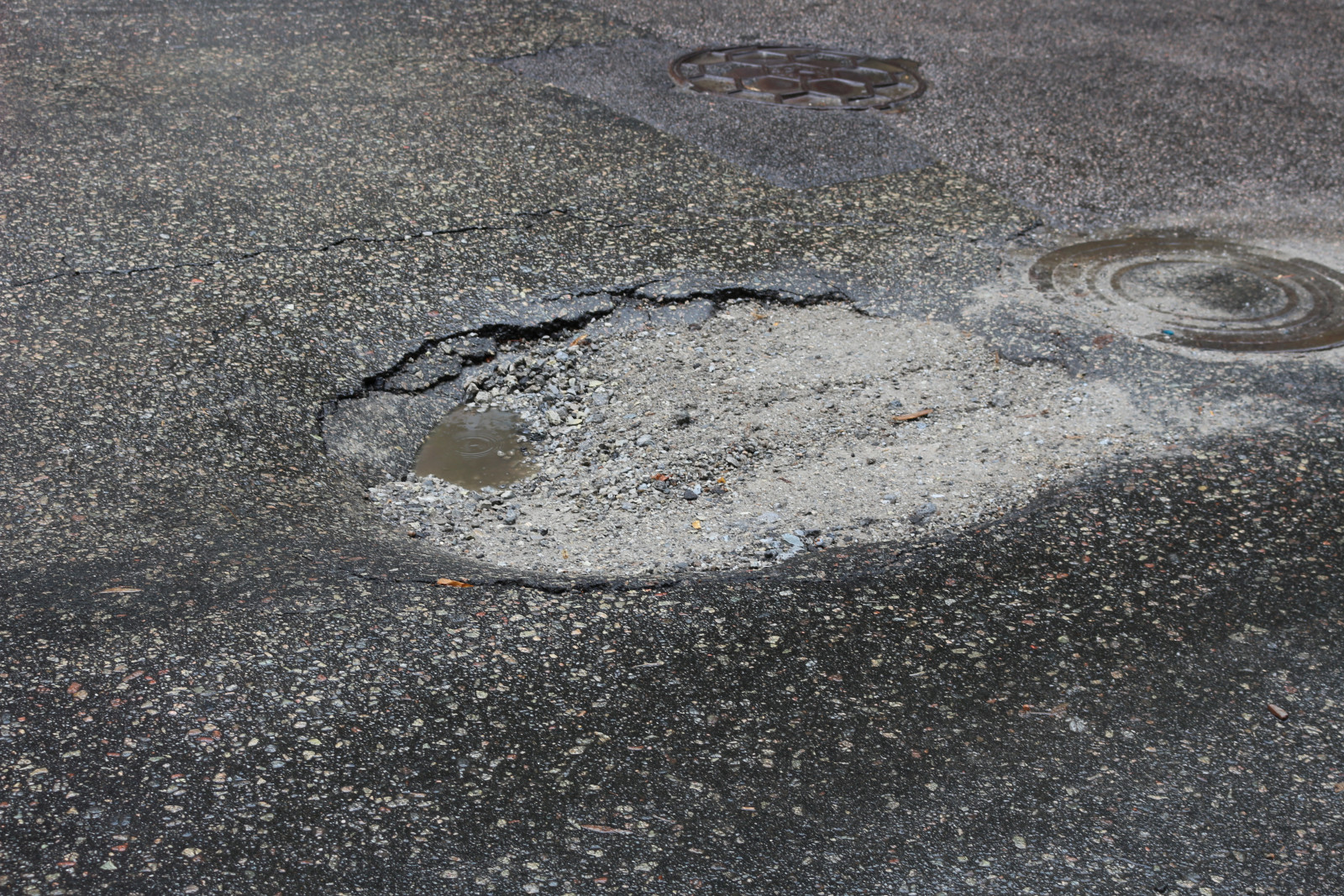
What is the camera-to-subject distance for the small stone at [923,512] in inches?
129

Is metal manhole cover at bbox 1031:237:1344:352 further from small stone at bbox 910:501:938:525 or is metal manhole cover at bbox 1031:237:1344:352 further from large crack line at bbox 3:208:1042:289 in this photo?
small stone at bbox 910:501:938:525

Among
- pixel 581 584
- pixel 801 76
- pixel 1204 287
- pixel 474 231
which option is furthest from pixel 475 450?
pixel 801 76

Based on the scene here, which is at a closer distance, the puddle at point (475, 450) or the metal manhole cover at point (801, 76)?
the puddle at point (475, 450)

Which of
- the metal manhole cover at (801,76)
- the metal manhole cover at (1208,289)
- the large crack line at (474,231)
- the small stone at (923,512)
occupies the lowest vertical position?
the small stone at (923,512)

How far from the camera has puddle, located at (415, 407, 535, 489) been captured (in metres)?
3.60

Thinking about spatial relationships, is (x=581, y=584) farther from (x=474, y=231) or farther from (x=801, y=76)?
(x=801, y=76)

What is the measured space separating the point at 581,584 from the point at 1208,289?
11.3 feet

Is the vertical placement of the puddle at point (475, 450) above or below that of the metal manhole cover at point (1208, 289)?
below

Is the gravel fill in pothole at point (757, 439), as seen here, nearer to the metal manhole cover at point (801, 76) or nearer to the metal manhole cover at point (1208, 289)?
the metal manhole cover at point (1208, 289)

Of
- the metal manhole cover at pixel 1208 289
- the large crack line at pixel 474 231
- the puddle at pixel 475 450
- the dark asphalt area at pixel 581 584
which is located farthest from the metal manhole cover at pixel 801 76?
the puddle at pixel 475 450

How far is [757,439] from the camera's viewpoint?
12.2ft

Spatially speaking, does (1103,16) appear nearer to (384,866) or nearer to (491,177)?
(491,177)

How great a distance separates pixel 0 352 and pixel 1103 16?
8268 mm

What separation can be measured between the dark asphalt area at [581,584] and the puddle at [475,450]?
0.19 m
